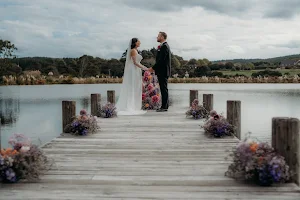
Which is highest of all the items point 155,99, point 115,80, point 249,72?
point 249,72

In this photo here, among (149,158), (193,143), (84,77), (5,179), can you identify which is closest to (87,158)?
(149,158)

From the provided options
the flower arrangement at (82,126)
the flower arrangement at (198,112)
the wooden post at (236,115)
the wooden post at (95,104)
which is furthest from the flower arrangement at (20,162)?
the wooden post at (95,104)

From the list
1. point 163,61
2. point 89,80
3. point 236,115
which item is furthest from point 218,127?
point 89,80

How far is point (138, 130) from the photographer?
8.01 metres

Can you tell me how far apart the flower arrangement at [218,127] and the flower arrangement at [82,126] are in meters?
2.11

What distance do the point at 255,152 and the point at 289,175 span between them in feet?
1.38

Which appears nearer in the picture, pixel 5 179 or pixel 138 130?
pixel 5 179

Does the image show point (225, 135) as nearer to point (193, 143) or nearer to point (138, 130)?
point (193, 143)

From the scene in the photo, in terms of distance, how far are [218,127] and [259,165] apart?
2828 millimetres

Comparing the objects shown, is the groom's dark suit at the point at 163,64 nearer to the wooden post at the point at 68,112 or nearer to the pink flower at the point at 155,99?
the pink flower at the point at 155,99

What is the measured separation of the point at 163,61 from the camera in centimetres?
1077

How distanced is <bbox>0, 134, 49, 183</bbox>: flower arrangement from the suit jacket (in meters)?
6.42

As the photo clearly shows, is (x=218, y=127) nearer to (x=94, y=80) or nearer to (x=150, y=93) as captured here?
(x=150, y=93)

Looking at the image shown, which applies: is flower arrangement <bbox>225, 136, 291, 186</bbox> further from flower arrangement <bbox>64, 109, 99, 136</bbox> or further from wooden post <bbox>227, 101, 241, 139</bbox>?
flower arrangement <bbox>64, 109, 99, 136</bbox>
